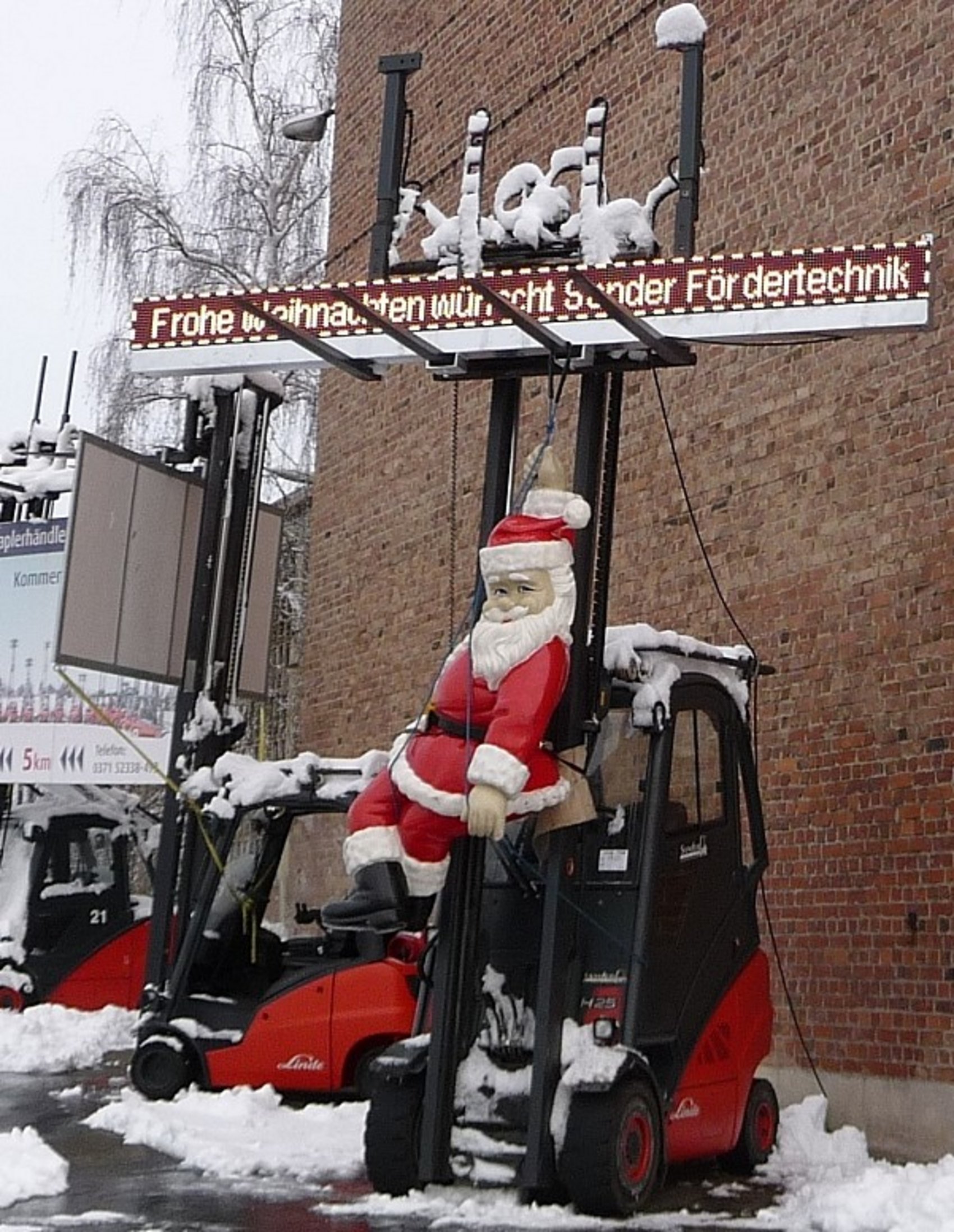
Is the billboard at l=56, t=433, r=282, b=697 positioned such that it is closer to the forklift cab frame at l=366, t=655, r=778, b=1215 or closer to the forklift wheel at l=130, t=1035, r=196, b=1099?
the forklift wheel at l=130, t=1035, r=196, b=1099

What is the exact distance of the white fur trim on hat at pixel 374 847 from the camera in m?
7.11

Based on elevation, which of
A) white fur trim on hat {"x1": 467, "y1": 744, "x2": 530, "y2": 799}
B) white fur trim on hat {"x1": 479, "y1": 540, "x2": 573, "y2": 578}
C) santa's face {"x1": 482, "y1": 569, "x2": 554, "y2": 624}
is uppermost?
white fur trim on hat {"x1": 479, "y1": 540, "x2": 573, "y2": 578}

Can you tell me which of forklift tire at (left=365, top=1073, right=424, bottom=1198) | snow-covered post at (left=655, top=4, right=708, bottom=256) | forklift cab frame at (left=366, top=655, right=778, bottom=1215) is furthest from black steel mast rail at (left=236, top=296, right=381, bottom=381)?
forklift tire at (left=365, top=1073, right=424, bottom=1198)

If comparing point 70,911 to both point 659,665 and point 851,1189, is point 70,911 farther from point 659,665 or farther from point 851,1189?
point 851,1189

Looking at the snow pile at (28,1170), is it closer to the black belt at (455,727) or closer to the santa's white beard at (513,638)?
the black belt at (455,727)

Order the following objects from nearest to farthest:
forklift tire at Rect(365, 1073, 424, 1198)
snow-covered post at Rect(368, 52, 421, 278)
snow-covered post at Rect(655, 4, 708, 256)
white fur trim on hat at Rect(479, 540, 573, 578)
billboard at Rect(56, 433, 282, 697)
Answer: forklift tire at Rect(365, 1073, 424, 1198) < white fur trim on hat at Rect(479, 540, 573, 578) < snow-covered post at Rect(655, 4, 708, 256) < snow-covered post at Rect(368, 52, 421, 278) < billboard at Rect(56, 433, 282, 697)

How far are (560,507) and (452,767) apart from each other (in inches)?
42.9

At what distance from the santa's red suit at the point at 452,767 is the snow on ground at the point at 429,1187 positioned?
116 cm

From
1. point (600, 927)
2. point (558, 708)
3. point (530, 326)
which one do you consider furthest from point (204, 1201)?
point (530, 326)

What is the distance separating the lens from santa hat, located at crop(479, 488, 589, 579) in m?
7.30

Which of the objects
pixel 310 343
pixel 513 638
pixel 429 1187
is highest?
pixel 310 343

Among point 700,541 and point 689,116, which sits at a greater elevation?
point 689,116

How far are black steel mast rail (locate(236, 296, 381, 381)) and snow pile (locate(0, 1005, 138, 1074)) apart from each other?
6.48 meters

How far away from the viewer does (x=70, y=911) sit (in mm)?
14672
